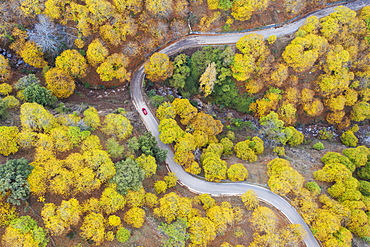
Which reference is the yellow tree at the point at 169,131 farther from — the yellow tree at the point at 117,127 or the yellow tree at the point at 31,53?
the yellow tree at the point at 31,53

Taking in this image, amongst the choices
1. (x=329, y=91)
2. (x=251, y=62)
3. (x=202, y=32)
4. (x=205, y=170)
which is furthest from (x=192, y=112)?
(x=329, y=91)

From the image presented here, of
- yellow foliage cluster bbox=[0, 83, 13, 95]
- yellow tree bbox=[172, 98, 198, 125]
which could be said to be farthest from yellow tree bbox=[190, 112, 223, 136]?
yellow foliage cluster bbox=[0, 83, 13, 95]

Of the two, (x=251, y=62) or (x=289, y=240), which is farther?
(x=251, y=62)

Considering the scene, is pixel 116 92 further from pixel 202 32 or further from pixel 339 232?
pixel 339 232

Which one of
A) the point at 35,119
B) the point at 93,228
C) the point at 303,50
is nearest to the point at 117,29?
the point at 35,119

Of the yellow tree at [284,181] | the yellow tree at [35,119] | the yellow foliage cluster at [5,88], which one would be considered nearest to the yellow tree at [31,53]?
the yellow foliage cluster at [5,88]

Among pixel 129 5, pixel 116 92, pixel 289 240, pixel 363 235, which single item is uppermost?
pixel 129 5

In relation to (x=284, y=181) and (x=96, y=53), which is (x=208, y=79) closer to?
(x=96, y=53)
